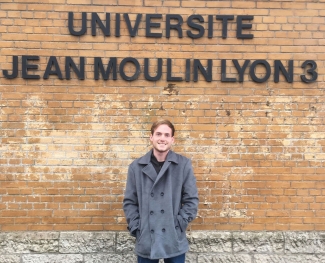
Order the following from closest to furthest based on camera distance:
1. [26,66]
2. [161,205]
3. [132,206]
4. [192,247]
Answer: [161,205] < [132,206] < [26,66] < [192,247]

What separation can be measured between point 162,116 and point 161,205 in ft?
4.32

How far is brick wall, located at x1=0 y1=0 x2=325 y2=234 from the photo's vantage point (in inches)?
160

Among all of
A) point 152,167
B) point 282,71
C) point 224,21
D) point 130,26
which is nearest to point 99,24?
point 130,26

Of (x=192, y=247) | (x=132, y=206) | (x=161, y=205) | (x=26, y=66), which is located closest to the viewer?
(x=161, y=205)

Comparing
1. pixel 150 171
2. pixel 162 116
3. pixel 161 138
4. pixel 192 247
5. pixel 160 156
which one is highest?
pixel 162 116

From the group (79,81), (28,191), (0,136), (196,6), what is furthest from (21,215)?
(196,6)

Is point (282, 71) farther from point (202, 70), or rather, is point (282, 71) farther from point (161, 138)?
point (161, 138)

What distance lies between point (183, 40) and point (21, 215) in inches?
102

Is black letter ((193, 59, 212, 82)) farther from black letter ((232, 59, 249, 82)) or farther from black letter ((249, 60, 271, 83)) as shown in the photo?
black letter ((249, 60, 271, 83))

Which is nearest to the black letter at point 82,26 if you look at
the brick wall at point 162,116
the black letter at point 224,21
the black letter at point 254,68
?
the brick wall at point 162,116

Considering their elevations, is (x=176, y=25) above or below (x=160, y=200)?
above

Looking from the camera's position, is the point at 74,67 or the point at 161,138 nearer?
the point at 161,138

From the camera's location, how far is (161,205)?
303cm

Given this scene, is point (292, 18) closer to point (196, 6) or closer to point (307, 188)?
point (196, 6)
